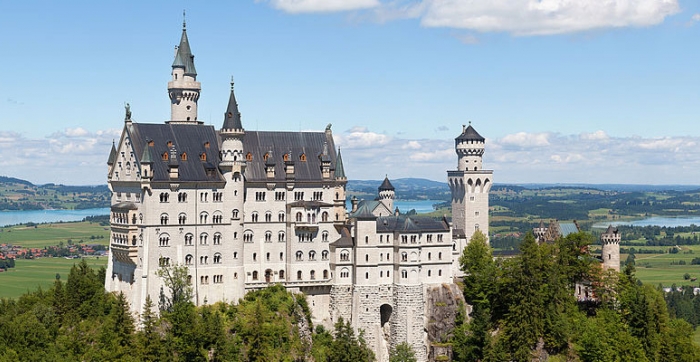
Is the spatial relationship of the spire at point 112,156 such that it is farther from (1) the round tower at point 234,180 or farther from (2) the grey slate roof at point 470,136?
(2) the grey slate roof at point 470,136

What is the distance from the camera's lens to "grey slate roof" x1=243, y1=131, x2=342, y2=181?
359 ft

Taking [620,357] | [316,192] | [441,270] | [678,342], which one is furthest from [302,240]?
[678,342]

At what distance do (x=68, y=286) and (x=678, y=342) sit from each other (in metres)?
69.7

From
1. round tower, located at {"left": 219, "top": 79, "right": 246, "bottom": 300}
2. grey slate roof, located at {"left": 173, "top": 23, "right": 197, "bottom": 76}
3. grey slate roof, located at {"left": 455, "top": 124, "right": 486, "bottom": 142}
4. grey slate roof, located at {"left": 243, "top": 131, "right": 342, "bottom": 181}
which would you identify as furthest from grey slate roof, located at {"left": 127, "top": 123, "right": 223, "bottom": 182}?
grey slate roof, located at {"left": 455, "top": 124, "right": 486, "bottom": 142}

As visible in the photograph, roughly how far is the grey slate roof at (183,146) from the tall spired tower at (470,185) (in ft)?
112

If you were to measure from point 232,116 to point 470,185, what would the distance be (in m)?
34.8

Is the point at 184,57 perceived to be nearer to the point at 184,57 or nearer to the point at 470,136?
the point at 184,57

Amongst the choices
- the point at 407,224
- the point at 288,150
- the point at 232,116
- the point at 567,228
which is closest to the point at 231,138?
the point at 232,116

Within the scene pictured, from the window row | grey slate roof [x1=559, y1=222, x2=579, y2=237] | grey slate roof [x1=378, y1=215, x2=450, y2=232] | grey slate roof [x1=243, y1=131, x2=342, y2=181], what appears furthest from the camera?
grey slate roof [x1=559, y1=222, x2=579, y2=237]

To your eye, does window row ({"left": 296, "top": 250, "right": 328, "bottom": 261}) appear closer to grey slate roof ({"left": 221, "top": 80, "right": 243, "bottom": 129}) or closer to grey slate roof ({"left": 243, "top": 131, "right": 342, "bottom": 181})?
grey slate roof ({"left": 243, "top": 131, "right": 342, "bottom": 181})

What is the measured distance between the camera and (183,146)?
345ft

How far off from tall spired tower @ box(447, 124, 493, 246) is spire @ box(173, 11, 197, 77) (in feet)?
118

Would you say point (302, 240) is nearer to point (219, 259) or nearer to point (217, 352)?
point (219, 259)

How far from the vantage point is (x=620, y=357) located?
106 meters
